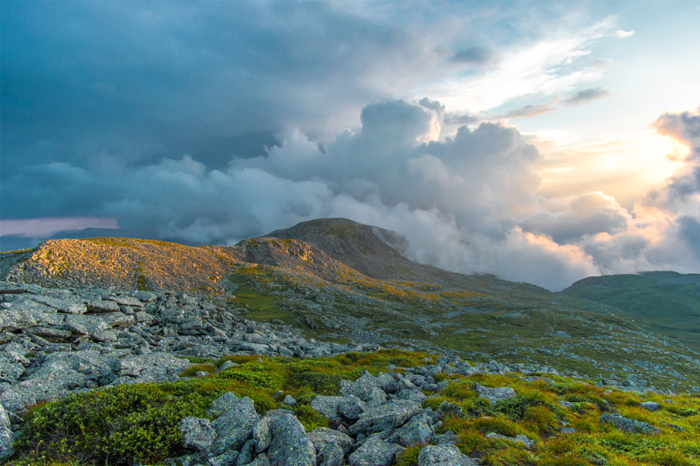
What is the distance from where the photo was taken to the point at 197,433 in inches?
489

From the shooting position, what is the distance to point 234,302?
120 m

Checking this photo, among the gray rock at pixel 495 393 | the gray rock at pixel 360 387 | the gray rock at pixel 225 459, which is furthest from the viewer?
the gray rock at pixel 360 387

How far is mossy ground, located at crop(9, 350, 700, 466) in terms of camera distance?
36.0 ft

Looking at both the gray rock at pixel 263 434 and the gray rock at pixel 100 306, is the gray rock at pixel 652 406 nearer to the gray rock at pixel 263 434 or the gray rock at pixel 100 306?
the gray rock at pixel 263 434

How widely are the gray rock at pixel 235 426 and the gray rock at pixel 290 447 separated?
1.39m

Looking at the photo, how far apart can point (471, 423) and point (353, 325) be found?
117m

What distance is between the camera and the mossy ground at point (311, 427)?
36.0ft

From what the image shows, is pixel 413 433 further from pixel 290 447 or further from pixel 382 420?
pixel 290 447

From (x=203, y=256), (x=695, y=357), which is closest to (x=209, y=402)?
(x=203, y=256)

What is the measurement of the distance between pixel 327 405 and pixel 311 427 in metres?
2.33

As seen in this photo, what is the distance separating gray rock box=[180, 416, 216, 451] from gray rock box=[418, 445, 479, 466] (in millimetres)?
8441

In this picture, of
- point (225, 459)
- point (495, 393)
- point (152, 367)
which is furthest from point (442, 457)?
point (152, 367)

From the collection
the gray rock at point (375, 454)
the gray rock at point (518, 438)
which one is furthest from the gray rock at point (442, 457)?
the gray rock at point (518, 438)

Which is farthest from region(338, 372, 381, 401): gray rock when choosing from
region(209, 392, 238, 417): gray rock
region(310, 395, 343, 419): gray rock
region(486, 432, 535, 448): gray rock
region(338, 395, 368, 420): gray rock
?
region(486, 432, 535, 448): gray rock
